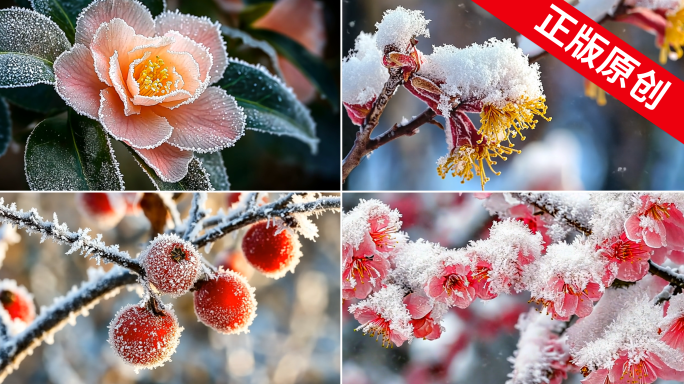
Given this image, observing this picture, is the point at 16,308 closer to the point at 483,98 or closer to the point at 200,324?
the point at 200,324

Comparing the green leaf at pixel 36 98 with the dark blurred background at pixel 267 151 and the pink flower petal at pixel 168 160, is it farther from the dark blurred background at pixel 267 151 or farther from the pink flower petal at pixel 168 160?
the pink flower petal at pixel 168 160

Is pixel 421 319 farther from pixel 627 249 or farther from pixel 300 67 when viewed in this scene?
pixel 300 67

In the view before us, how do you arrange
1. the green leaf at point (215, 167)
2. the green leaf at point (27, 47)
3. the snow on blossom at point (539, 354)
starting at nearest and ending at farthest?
the green leaf at point (27, 47) < the green leaf at point (215, 167) < the snow on blossom at point (539, 354)

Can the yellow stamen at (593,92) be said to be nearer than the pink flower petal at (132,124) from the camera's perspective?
No

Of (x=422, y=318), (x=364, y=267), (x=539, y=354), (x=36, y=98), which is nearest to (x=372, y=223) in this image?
(x=364, y=267)

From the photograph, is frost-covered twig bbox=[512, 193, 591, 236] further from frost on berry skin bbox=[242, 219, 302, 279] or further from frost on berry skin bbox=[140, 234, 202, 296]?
frost on berry skin bbox=[140, 234, 202, 296]

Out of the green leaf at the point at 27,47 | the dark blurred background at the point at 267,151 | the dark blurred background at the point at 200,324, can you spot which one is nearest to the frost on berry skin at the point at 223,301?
the dark blurred background at the point at 200,324
